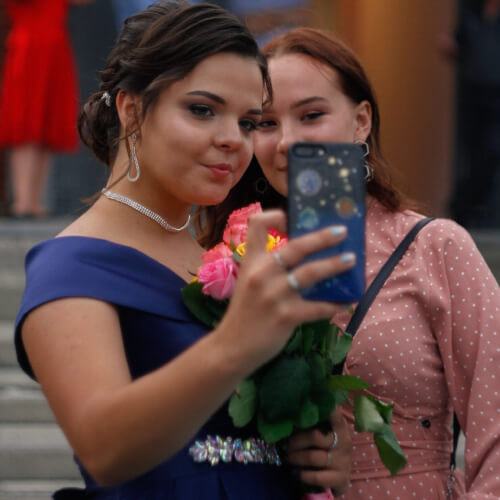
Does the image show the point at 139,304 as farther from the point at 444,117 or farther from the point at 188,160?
the point at 444,117

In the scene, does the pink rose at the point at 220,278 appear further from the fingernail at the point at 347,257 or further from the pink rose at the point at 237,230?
the fingernail at the point at 347,257

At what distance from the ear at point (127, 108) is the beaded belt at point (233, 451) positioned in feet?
2.28

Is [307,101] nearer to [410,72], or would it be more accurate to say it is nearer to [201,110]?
[201,110]

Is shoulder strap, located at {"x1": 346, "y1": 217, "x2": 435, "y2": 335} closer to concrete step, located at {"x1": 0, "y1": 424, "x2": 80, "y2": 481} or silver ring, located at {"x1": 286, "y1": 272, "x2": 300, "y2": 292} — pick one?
silver ring, located at {"x1": 286, "y1": 272, "x2": 300, "y2": 292}

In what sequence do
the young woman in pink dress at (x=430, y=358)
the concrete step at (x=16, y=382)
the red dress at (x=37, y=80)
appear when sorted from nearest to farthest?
the young woman in pink dress at (x=430, y=358) < the concrete step at (x=16, y=382) < the red dress at (x=37, y=80)

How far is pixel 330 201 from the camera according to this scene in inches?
58.4

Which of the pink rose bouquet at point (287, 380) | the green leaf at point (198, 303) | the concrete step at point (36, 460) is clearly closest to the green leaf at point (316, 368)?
the pink rose bouquet at point (287, 380)

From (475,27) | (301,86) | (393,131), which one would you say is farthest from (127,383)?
(393,131)

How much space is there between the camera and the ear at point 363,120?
269cm

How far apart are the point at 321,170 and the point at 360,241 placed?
0.47 ft

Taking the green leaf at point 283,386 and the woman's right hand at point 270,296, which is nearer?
the woman's right hand at point 270,296

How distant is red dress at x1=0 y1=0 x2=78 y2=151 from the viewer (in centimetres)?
630

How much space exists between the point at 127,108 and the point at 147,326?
19.7 inches

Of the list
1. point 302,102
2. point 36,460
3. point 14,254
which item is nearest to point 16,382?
point 36,460
